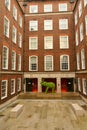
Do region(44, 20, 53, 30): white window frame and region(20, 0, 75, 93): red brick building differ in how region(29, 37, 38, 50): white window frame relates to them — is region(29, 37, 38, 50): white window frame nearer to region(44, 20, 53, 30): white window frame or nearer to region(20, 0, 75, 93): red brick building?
region(20, 0, 75, 93): red brick building

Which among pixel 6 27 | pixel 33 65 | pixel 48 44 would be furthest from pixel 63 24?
pixel 6 27

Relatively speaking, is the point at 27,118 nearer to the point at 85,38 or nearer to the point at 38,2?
the point at 85,38

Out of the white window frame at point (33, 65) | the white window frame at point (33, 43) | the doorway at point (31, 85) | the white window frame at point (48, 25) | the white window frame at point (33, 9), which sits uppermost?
the white window frame at point (33, 9)

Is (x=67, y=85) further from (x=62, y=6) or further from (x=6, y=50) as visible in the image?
(x=62, y=6)

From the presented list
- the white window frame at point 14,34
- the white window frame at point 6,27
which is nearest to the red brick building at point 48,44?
the white window frame at point 14,34

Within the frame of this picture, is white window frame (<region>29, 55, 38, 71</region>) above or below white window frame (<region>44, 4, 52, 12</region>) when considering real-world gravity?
below

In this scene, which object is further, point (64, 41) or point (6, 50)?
point (64, 41)

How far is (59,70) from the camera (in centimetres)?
2189

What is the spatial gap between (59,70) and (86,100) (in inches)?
313

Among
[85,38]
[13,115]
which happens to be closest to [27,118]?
[13,115]

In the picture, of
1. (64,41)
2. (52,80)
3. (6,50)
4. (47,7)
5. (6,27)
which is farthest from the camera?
(47,7)

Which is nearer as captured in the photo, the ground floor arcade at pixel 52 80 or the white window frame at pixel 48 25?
the ground floor arcade at pixel 52 80

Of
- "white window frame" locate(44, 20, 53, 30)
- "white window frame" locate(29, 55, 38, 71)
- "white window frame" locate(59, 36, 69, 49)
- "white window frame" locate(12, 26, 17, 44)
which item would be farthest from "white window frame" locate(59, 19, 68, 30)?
"white window frame" locate(12, 26, 17, 44)

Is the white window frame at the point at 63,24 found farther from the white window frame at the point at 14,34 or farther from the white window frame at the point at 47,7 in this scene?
the white window frame at the point at 14,34
